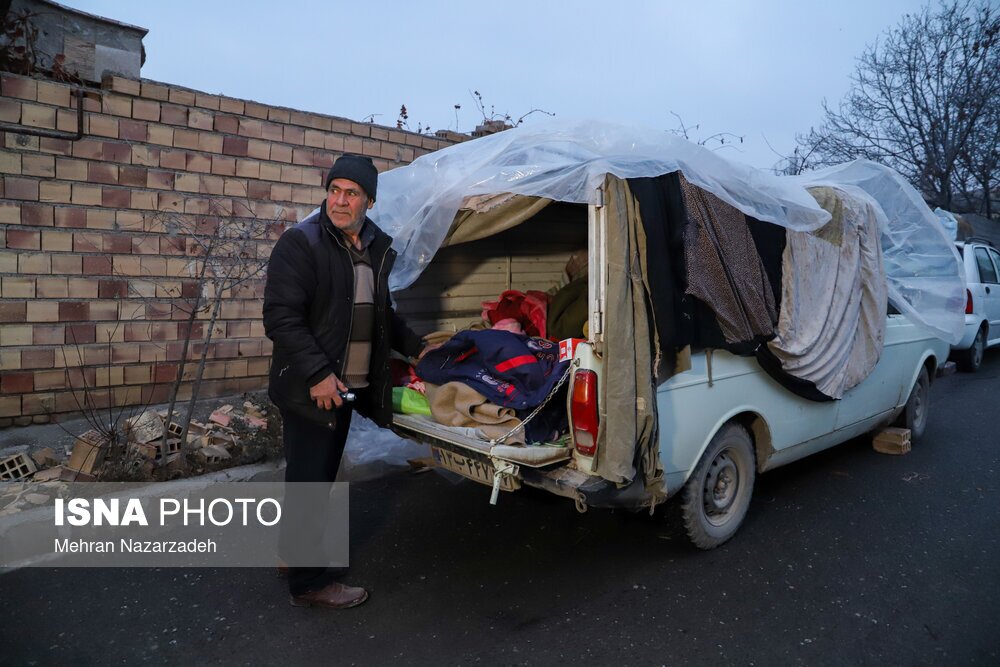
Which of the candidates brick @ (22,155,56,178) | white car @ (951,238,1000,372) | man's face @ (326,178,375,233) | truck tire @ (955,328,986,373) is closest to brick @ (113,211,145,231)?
brick @ (22,155,56,178)

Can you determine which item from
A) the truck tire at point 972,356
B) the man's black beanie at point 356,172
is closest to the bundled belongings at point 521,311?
the man's black beanie at point 356,172

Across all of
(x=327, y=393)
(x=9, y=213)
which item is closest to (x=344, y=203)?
(x=327, y=393)

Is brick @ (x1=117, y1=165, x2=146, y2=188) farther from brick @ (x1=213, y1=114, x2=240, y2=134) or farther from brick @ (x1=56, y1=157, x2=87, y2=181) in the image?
brick @ (x1=213, y1=114, x2=240, y2=134)

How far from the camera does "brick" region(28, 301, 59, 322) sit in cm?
490

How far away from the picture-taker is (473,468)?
11.0ft

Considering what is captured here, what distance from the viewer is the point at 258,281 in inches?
230

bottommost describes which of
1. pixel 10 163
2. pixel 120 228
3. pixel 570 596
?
pixel 570 596

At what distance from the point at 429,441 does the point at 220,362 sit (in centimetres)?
294

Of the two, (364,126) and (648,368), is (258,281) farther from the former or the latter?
(648,368)

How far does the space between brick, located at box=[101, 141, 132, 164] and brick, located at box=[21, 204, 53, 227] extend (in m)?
0.55

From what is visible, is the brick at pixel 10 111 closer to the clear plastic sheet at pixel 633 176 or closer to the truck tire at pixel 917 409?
the clear plastic sheet at pixel 633 176

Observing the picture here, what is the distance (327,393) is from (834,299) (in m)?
3.14

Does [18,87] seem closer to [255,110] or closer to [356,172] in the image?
[255,110]

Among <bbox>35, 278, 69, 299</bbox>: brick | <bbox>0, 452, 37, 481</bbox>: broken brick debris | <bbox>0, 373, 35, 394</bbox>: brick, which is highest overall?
<bbox>35, 278, 69, 299</bbox>: brick
